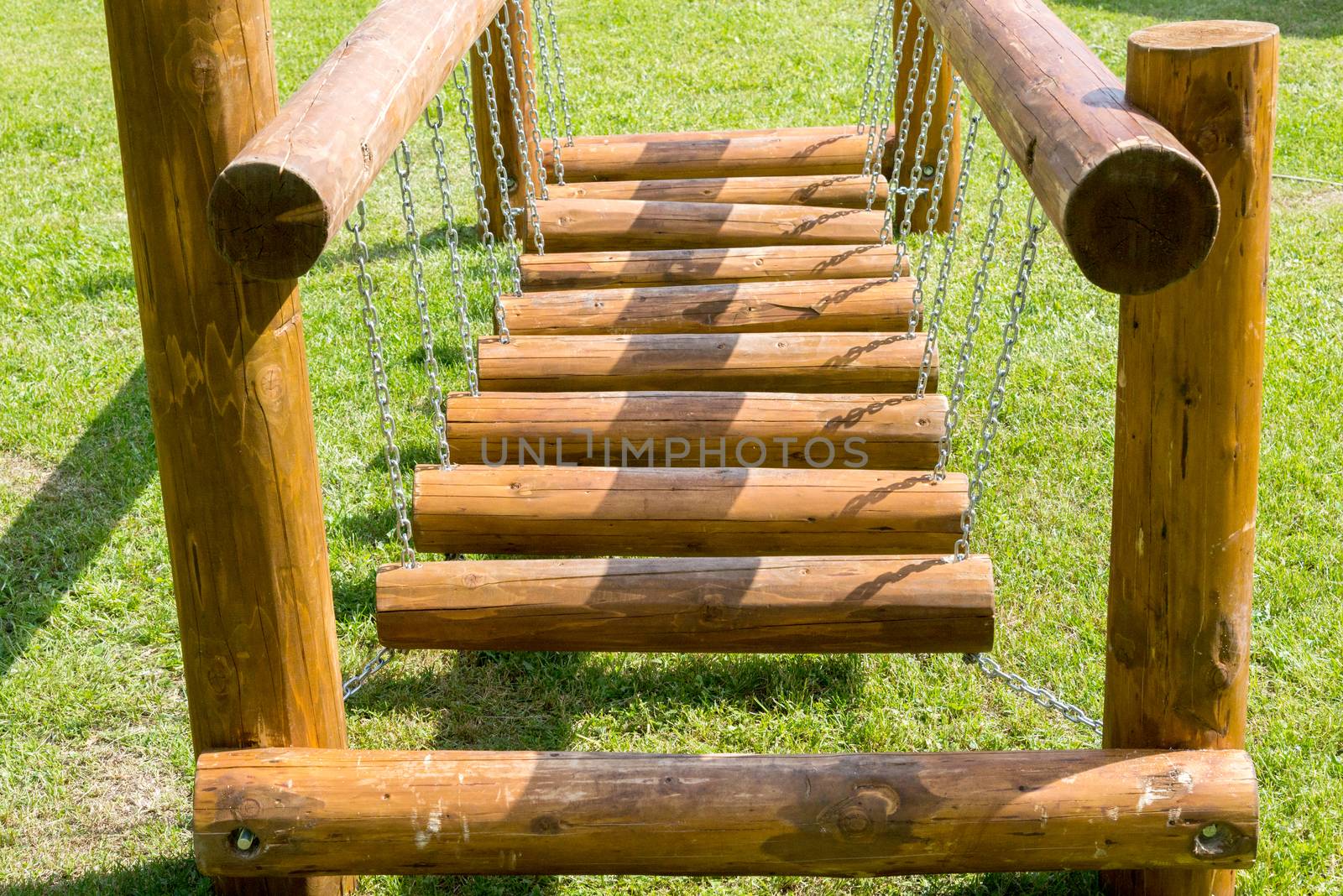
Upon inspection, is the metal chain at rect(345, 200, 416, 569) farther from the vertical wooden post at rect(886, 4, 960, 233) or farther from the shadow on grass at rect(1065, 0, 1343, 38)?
the shadow on grass at rect(1065, 0, 1343, 38)

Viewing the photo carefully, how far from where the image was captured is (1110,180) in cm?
211

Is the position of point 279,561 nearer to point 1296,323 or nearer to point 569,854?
point 569,854

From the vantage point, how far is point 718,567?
3113mm

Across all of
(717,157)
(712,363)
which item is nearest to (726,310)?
(712,363)

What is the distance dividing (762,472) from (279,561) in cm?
129

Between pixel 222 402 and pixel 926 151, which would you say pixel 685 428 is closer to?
pixel 222 402

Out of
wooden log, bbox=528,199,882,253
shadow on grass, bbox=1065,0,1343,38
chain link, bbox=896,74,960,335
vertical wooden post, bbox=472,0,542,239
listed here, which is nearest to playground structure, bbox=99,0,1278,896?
chain link, bbox=896,74,960,335

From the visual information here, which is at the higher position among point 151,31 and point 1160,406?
point 151,31

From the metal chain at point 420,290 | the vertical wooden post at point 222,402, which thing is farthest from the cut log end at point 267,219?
the metal chain at point 420,290

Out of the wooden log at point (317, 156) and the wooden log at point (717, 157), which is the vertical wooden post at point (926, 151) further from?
the wooden log at point (317, 156)

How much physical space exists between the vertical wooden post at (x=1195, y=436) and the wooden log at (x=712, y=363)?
1.35 meters

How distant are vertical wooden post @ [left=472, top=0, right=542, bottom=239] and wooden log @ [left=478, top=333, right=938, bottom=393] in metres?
1.61

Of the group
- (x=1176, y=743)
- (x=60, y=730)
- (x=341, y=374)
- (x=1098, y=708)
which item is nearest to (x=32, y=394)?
(x=341, y=374)

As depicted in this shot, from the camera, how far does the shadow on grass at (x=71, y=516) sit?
4254 mm
